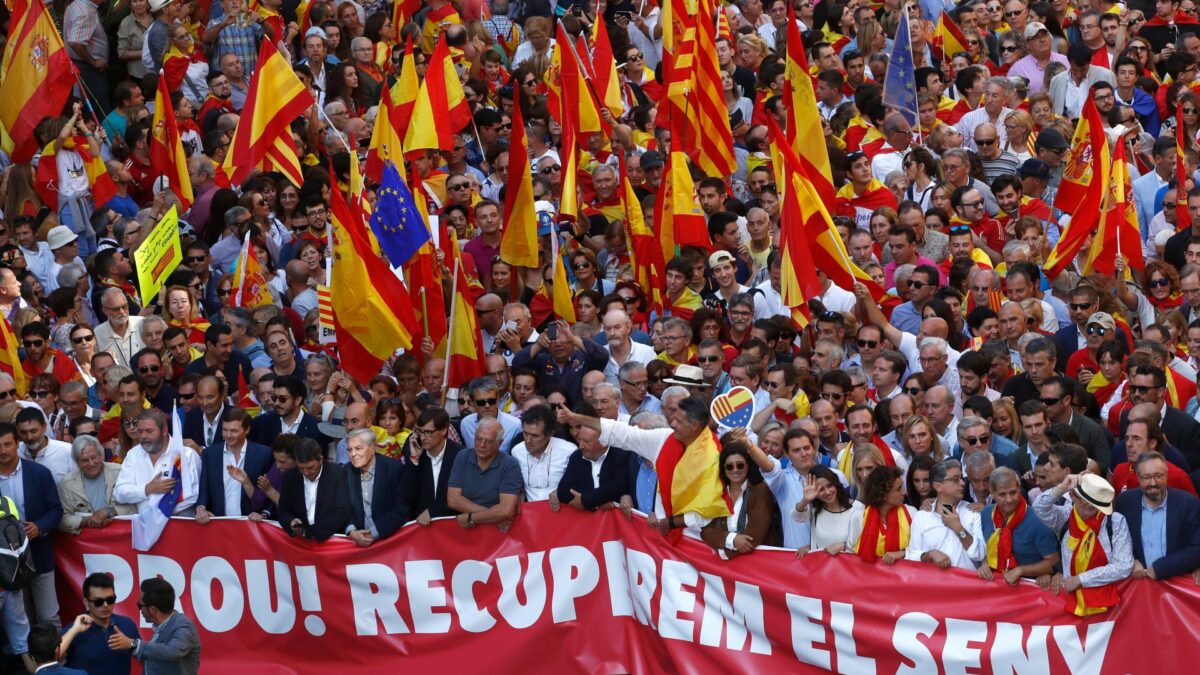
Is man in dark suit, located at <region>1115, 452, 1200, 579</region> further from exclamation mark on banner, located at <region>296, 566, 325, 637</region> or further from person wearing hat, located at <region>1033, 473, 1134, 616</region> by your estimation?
exclamation mark on banner, located at <region>296, 566, 325, 637</region>

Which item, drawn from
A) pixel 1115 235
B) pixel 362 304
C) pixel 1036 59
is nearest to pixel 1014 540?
pixel 1115 235

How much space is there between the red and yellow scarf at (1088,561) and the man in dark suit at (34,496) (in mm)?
6673

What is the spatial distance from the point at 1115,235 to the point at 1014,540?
4.46 m

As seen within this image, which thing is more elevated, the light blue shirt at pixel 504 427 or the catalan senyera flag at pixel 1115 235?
the catalan senyera flag at pixel 1115 235

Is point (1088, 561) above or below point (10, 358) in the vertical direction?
below

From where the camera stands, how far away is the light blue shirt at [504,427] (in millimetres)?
15578

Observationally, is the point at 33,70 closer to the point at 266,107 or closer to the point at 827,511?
the point at 266,107

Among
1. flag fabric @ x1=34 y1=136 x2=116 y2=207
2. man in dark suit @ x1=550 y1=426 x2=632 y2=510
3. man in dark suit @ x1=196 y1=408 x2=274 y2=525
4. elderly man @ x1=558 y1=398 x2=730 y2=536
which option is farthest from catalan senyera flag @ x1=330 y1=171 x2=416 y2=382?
flag fabric @ x1=34 y1=136 x2=116 y2=207

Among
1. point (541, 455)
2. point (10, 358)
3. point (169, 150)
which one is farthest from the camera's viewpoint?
point (169, 150)

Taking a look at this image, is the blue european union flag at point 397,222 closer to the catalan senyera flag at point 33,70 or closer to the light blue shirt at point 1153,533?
the catalan senyera flag at point 33,70

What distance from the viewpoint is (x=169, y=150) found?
19578mm

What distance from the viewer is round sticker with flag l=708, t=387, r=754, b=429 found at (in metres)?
14.0

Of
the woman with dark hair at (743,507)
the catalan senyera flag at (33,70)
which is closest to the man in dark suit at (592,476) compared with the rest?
the woman with dark hair at (743,507)

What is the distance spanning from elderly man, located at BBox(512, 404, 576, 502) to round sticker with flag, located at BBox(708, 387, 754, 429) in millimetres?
1281
